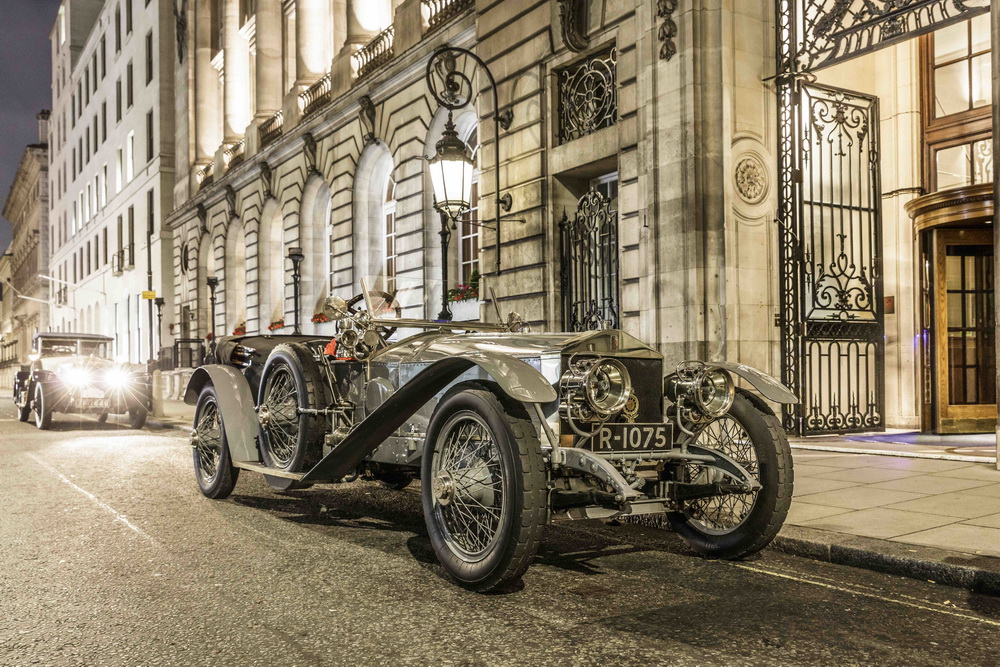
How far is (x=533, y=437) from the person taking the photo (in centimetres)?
428

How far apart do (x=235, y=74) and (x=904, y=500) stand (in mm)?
29554

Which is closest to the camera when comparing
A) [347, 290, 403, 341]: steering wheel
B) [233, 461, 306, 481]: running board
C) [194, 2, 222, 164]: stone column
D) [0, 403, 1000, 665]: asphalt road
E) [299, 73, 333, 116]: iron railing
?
[0, 403, 1000, 665]: asphalt road

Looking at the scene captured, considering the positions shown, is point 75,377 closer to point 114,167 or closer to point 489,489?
point 489,489

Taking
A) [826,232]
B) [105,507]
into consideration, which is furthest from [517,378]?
[826,232]

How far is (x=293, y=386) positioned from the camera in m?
6.68

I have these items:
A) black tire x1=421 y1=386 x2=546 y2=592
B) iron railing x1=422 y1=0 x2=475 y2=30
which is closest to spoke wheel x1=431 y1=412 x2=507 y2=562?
black tire x1=421 y1=386 x2=546 y2=592

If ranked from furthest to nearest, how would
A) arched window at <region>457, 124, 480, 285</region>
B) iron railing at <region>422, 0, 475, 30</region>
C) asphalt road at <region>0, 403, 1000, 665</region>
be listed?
arched window at <region>457, 124, 480, 285</region>
iron railing at <region>422, 0, 475, 30</region>
asphalt road at <region>0, 403, 1000, 665</region>

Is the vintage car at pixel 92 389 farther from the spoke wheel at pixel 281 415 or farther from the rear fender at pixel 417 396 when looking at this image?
the rear fender at pixel 417 396

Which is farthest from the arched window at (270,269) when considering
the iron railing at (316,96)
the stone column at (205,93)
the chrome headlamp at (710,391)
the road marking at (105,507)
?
the chrome headlamp at (710,391)

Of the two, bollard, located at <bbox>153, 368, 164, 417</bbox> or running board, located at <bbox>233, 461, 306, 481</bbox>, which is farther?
bollard, located at <bbox>153, 368, 164, 417</bbox>

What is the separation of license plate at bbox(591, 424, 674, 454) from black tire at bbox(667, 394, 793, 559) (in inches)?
11.2

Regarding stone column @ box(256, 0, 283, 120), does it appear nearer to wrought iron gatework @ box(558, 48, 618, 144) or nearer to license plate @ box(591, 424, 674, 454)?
wrought iron gatework @ box(558, 48, 618, 144)

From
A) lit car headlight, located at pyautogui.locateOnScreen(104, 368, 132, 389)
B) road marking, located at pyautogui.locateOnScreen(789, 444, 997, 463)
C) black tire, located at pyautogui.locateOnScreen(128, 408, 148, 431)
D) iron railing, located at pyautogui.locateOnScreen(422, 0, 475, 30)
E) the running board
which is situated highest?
iron railing, located at pyautogui.locateOnScreen(422, 0, 475, 30)

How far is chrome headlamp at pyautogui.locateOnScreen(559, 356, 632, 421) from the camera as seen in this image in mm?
4602
